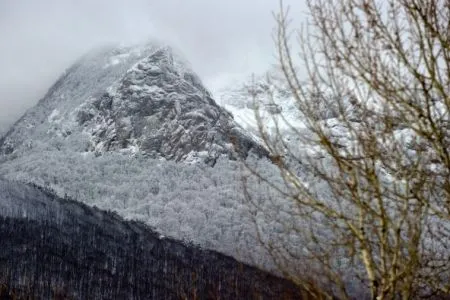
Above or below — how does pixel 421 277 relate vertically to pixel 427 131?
below

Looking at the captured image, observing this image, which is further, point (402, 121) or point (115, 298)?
point (115, 298)

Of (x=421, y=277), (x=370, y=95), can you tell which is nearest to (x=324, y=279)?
(x=421, y=277)

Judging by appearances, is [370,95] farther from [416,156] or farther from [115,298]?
[115,298]

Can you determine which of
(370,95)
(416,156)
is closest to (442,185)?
(416,156)

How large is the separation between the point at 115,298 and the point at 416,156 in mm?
180635

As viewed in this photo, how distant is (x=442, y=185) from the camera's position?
6.36m

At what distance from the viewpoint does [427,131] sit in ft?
20.1

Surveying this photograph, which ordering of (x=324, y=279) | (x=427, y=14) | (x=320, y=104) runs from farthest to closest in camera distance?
(x=324, y=279), (x=320, y=104), (x=427, y=14)

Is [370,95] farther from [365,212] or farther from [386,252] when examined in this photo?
[386,252]

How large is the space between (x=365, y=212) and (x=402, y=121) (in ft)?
3.52

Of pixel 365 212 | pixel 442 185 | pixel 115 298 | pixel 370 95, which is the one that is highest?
pixel 115 298

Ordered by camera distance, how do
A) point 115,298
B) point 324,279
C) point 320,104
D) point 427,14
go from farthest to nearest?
point 115,298 < point 324,279 < point 320,104 < point 427,14

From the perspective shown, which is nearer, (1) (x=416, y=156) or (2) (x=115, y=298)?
(1) (x=416, y=156)

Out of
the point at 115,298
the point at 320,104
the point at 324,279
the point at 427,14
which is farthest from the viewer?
the point at 115,298
